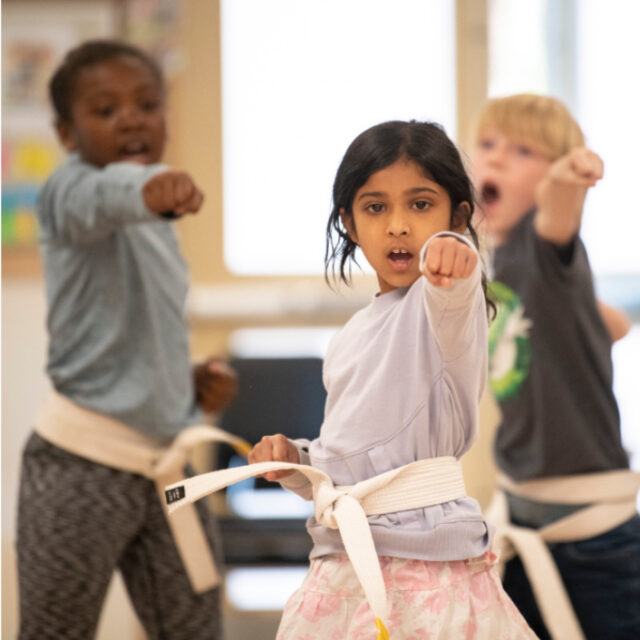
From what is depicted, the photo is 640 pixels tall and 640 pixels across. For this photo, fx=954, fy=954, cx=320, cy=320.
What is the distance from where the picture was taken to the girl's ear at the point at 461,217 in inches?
20.5

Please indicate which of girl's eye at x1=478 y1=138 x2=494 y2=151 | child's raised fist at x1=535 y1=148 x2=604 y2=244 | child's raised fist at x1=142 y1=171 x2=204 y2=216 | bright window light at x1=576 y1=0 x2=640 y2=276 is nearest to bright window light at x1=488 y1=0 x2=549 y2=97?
bright window light at x1=576 y1=0 x2=640 y2=276

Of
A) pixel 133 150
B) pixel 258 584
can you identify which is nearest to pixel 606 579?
pixel 133 150

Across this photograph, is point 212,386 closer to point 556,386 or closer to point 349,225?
point 556,386

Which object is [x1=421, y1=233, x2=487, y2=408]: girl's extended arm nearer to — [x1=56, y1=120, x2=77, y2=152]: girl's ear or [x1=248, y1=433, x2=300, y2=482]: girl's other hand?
[x1=248, y1=433, x2=300, y2=482]: girl's other hand

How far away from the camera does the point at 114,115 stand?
868 millimetres

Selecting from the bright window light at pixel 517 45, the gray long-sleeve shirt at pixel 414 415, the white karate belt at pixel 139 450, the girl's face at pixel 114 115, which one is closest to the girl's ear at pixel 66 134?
the girl's face at pixel 114 115

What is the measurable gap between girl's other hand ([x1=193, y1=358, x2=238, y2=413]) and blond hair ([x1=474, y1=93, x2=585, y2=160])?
0.36m

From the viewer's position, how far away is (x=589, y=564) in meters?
0.88

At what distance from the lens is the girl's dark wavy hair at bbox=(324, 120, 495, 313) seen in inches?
20.1

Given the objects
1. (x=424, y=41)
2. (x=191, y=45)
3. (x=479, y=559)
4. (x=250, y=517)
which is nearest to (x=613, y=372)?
(x=479, y=559)

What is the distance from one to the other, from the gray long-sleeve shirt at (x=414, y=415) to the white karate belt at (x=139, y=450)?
0.32 m

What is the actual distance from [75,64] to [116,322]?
0.82 ft

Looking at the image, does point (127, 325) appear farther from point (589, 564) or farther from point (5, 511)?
point (5, 511)

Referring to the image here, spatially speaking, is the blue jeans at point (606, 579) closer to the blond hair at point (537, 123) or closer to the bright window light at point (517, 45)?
the blond hair at point (537, 123)
